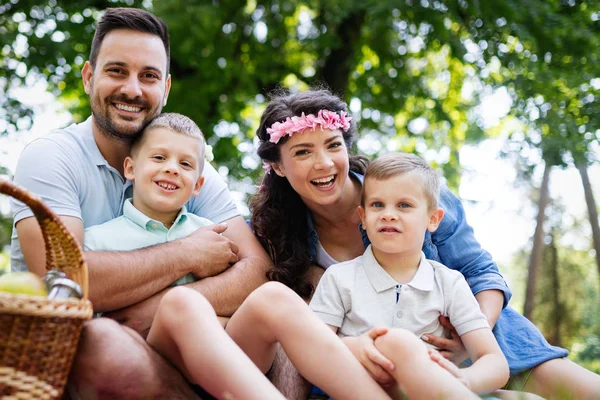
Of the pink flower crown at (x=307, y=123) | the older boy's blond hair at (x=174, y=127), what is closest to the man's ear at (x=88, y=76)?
the older boy's blond hair at (x=174, y=127)

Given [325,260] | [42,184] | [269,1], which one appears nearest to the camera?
[42,184]

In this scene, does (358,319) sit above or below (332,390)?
above

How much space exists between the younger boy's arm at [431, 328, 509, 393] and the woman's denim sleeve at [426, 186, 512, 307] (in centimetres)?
53

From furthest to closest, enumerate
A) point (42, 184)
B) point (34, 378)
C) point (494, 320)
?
point (494, 320) → point (42, 184) → point (34, 378)

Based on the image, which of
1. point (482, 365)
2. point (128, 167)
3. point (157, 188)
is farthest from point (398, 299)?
point (128, 167)

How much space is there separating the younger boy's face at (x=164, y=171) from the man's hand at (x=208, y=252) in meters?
0.18

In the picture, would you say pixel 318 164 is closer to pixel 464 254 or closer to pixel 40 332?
pixel 464 254

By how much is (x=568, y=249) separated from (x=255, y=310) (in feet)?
37.6

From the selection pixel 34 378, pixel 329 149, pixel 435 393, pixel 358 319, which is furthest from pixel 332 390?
pixel 329 149

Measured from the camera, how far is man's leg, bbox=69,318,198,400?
206 centimetres

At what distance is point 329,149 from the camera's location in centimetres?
311

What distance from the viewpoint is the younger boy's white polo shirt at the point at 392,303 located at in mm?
2549

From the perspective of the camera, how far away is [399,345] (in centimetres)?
213

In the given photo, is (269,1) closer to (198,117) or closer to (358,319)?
(198,117)
